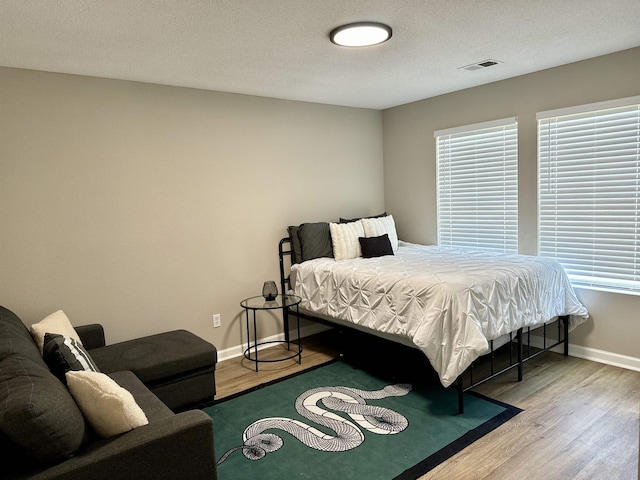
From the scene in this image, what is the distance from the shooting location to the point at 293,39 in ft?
9.05

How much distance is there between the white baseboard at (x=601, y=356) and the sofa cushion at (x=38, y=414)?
3790 millimetres

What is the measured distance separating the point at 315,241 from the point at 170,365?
1.98m

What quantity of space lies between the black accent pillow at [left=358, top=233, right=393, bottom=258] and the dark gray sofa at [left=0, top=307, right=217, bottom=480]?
2753 millimetres

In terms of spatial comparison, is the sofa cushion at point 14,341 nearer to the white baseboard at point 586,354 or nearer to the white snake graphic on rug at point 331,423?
the white snake graphic on rug at point 331,423

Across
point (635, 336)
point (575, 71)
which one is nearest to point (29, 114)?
point (575, 71)

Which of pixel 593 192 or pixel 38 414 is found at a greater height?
pixel 593 192

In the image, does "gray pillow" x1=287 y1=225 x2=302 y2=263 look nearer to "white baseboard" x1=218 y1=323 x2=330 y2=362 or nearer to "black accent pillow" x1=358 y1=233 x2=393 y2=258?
"black accent pillow" x1=358 y1=233 x2=393 y2=258

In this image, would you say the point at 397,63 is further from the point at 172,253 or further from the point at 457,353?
the point at 172,253

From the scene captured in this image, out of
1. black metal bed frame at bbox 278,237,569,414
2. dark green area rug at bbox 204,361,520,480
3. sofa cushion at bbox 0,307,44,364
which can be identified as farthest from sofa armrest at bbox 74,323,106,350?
black metal bed frame at bbox 278,237,569,414

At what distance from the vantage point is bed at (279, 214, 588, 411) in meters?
2.89

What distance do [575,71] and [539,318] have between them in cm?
206

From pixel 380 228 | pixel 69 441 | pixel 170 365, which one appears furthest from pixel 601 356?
pixel 69 441

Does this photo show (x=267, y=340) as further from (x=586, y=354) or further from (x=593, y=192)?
(x=593, y=192)

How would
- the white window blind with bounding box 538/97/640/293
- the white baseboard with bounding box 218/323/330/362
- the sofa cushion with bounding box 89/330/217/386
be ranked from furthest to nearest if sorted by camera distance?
the white baseboard with bounding box 218/323/330/362
the white window blind with bounding box 538/97/640/293
the sofa cushion with bounding box 89/330/217/386
